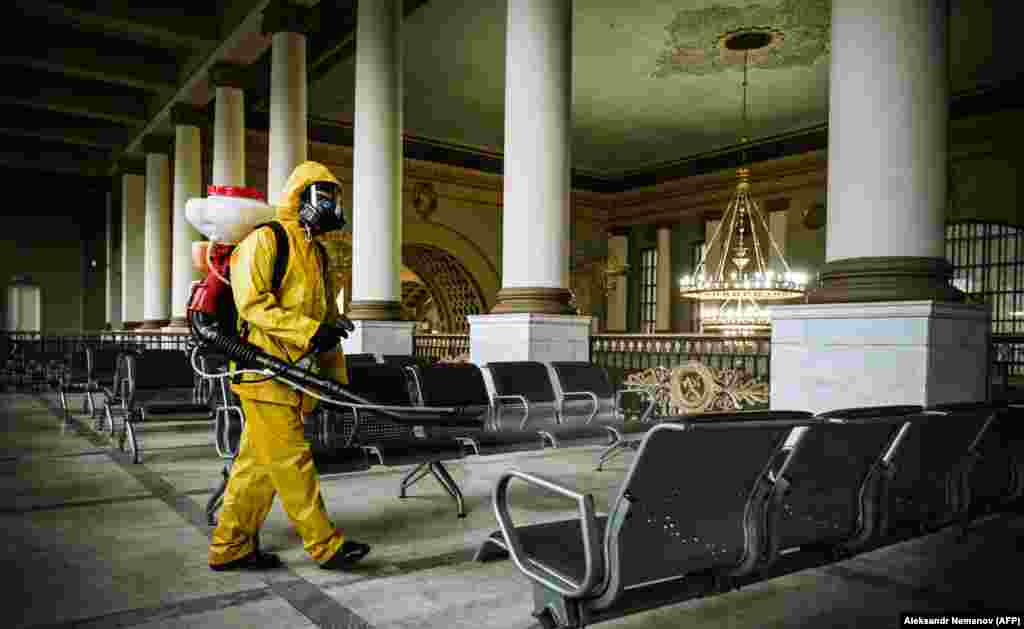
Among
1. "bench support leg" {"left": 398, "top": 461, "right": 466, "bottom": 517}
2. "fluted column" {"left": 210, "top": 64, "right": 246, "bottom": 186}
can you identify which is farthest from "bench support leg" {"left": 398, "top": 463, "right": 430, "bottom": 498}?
"fluted column" {"left": 210, "top": 64, "right": 246, "bottom": 186}

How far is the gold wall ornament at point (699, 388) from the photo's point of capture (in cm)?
712

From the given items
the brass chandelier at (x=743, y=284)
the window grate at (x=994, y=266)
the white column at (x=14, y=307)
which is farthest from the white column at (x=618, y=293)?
the white column at (x=14, y=307)

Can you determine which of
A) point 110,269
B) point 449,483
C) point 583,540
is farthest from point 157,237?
point 583,540

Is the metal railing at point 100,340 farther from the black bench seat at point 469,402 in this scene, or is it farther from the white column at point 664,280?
the white column at point 664,280

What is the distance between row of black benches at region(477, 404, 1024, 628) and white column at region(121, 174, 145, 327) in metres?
24.9

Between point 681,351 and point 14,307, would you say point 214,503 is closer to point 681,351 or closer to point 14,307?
point 681,351

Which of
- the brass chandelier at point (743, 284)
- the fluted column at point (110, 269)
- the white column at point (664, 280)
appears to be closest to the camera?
the brass chandelier at point (743, 284)

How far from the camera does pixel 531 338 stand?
814 centimetres

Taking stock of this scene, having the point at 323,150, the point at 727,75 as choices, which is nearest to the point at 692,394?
the point at 727,75

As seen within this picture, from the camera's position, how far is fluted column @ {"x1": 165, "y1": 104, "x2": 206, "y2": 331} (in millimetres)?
18891

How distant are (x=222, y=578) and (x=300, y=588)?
42 centimetres

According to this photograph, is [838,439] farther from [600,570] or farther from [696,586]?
[600,570]

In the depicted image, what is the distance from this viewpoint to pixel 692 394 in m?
7.77

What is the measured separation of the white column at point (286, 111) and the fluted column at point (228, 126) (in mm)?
3446
